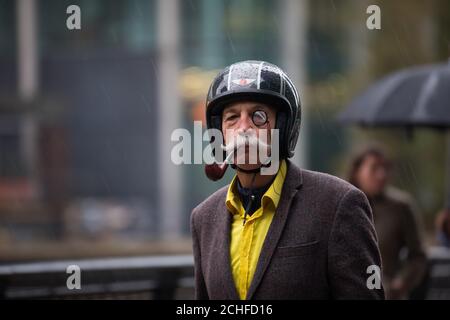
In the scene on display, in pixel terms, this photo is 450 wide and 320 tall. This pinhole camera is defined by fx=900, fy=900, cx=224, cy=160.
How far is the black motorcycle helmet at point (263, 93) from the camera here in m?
2.97

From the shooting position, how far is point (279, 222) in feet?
9.63

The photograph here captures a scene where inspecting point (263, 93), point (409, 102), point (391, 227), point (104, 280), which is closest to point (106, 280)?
point (104, 280)

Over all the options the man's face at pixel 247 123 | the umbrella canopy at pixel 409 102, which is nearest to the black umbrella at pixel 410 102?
the umbrella canopy at pixel 409 102

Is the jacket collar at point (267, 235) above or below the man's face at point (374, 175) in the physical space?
above

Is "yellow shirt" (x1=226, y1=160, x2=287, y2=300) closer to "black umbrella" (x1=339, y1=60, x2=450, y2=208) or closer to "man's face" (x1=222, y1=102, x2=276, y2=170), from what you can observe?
"man's face" (x1=222, y1=102, x2=276, y2=170)

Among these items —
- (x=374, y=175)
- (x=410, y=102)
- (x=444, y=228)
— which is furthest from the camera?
(x=410, y=102)

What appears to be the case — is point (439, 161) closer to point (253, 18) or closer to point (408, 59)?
point (408, 59)

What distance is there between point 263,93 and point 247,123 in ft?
0.37

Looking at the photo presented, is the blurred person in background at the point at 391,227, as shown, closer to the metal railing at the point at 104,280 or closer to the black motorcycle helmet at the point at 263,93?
the metal railing at the point at 104,280

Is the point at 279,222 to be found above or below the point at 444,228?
above

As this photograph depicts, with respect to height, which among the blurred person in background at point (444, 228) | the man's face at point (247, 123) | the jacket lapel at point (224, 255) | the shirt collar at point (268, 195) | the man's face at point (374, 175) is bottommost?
the blurred person in background at point (444, 228)

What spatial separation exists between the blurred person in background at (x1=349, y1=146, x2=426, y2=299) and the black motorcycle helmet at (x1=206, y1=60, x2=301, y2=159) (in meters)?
3.36

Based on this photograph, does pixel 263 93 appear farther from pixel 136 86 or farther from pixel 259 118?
pixel 136 86

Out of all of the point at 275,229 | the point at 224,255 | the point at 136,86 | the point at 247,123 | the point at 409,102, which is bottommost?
the point at 136,86
